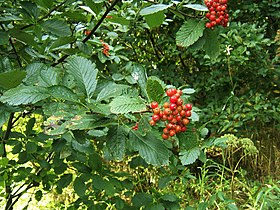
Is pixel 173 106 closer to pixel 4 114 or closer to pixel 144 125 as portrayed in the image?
pixel 144 125

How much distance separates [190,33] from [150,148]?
0.29 m

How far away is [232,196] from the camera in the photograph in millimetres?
2570

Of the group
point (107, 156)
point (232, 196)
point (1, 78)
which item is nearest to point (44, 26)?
point (1, 78)

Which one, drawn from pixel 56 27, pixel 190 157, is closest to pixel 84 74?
pixel 56 27

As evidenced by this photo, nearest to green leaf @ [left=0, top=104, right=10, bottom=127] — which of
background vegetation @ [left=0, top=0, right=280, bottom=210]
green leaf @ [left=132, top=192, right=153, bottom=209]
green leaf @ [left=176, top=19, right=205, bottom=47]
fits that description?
background vegetation @ [left=0, top=0, right=280, bottom=210]

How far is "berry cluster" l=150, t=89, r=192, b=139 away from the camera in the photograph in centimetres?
74

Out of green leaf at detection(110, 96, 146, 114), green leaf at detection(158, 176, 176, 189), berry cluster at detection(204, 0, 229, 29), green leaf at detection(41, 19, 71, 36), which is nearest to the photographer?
green leaf at detection(110, 96, 146, 114)

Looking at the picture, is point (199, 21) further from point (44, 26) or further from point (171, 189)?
point (171, 189)

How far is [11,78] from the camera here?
0.84 meters

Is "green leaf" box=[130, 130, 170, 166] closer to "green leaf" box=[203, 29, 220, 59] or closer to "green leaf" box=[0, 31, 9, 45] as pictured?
"green leaf" box=[203, 29, 220, 59]

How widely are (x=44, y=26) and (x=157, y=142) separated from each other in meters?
0.47

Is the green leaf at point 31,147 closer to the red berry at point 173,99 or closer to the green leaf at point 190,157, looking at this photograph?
the green leaf at point 190,157

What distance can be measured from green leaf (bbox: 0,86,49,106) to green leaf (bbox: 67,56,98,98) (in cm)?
9

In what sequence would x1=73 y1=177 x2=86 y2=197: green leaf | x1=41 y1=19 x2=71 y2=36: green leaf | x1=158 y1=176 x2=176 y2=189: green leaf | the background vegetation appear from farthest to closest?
x1=158 y1=176 x2=176 y2=189: green leaf, x1=73 y1=177 x2=86 y2=197: green leaf, x1=41 y1=19 x2=71 y2=36: green leaf, the background vegetation
